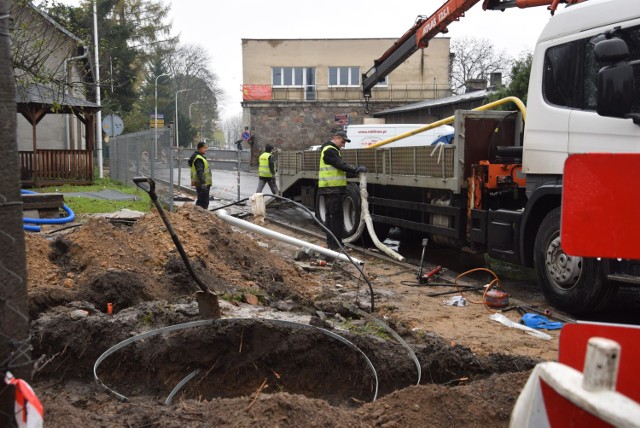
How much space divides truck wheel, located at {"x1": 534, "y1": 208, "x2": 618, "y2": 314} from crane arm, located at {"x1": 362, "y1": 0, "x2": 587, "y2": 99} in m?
2.85

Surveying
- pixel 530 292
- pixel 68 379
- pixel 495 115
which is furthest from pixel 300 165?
pixel 68 379

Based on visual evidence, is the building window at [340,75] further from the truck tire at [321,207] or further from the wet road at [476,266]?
the truck tire at [321,207]

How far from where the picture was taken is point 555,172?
6.73m

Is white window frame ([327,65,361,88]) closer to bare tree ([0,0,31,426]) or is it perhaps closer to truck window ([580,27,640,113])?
truck window ([580,27,640,113])

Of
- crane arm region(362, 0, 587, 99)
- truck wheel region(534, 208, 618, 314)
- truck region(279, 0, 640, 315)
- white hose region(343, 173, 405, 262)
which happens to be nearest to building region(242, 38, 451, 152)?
crane arm region(362, 0, 587, 99)

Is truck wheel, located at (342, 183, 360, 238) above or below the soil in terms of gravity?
above

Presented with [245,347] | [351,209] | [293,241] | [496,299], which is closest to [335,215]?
[351,209]

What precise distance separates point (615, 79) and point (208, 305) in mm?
3923

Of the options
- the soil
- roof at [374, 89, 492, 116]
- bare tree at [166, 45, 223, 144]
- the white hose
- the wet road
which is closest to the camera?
the soil

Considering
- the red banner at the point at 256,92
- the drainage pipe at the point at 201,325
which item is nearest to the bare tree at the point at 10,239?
the drainage pipe at the point at 201,325

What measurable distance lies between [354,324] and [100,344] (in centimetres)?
217

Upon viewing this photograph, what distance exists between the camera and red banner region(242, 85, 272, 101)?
42.4 m

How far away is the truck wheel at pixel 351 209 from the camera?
1113 centimetres

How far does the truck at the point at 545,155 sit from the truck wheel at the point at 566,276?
0.4 inches
